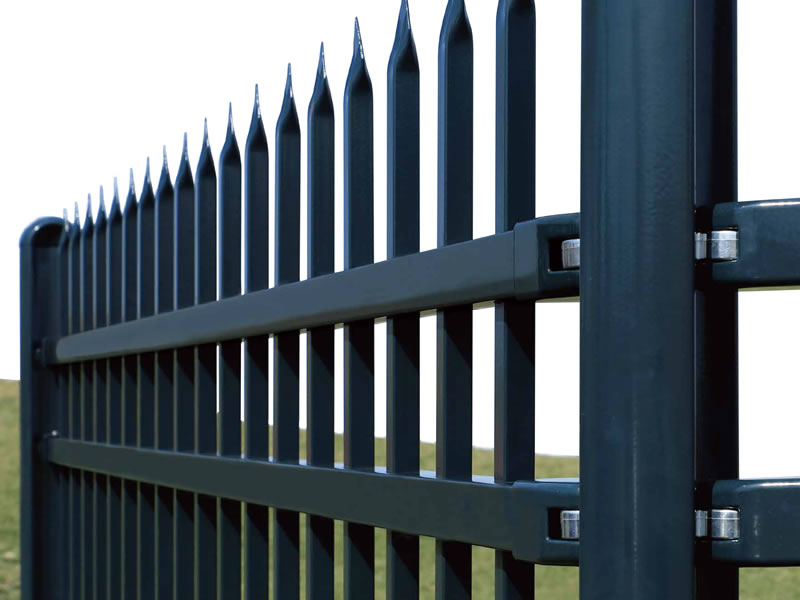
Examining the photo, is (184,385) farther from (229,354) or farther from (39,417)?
(39,417)

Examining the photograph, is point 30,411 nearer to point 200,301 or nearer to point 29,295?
point 29,295

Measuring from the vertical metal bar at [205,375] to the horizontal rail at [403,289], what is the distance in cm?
6

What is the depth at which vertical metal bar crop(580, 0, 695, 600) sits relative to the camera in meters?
1.43

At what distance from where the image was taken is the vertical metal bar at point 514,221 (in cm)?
167

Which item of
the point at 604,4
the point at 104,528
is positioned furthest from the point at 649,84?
the point at 104,528

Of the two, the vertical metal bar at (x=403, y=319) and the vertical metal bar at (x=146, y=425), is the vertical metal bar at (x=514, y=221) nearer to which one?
the vertical metal bar at (x=403, y=319)

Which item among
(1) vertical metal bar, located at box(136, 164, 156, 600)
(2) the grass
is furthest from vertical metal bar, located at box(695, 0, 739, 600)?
(2) the grass

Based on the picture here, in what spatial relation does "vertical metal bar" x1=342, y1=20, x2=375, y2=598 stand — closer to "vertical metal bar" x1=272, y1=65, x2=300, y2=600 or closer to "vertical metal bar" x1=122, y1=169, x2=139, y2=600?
"vertical metal bar" x1=272, y1=65, x2=300, y2=600

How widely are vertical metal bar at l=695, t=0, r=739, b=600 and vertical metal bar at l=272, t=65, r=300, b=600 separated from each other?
0.96m

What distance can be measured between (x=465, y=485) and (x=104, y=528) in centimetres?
213

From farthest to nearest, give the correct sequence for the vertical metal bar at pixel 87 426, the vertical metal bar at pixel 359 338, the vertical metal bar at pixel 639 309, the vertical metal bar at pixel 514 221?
the vertical metal bar at pixel 87 426
the vertical metal bar at pixel 359 338
the vertical metal bar at pixel 514 221
the vertical metal bar at pixel 639 309

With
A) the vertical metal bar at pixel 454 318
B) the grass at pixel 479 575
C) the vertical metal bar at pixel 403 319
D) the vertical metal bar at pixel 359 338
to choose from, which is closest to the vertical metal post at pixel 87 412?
the vertical metal bar at pixel 359 338

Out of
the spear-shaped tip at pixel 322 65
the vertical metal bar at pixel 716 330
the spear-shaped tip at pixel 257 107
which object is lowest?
the vertical metal bar at pixel 716 330

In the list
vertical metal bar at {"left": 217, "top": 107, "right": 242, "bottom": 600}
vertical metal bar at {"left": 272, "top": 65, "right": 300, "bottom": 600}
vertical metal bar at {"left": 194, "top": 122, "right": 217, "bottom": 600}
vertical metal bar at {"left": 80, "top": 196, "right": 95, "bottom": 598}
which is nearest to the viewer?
vertical metal bar at {"left": 272, "top": 65, "right": 300, "bottom": 600}
